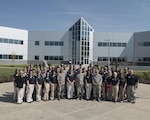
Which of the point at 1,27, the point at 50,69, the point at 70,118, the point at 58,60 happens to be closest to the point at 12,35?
the point at 1,27

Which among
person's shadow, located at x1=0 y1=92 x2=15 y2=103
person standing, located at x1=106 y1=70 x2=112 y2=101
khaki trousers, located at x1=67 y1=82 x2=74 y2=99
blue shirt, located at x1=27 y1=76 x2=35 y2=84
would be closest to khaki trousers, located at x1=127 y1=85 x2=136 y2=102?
person standing, located at x1=106 y1=70 x2=112 y2=101

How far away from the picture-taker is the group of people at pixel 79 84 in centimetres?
1113

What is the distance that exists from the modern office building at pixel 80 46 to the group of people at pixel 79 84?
165 ft

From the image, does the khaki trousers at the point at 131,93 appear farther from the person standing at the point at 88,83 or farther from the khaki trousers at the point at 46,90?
the khaki trousers at the point at 46,90

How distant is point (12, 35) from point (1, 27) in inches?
146

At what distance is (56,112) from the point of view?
349 inches

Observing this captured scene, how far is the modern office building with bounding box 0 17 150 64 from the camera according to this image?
6239 centimetres

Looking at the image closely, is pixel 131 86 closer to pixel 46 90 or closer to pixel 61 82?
pixel 61 82

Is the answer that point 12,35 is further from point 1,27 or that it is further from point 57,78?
point 57,78

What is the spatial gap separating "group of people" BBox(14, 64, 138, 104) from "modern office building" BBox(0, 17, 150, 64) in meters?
50.4

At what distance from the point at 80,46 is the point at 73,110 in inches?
2090

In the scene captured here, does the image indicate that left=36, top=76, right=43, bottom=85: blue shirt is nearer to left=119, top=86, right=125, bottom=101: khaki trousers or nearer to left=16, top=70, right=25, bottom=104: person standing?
left=16, top=70, right=25, bottom=104: person standing

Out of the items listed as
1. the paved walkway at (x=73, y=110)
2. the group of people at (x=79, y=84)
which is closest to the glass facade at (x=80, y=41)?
the group of people at (x=79, y=84)

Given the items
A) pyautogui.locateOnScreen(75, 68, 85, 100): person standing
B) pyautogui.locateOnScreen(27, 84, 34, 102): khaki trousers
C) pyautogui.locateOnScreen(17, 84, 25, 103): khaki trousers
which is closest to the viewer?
pyautogui.locateOnScreen(17, 84, 25, 103): khaki trousers
